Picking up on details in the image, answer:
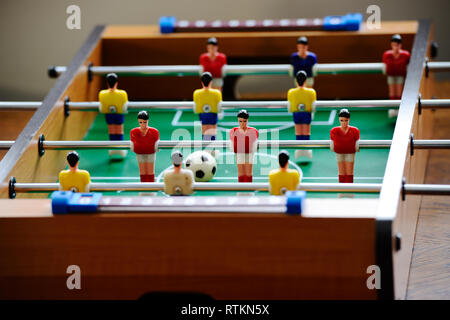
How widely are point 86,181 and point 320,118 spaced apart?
2462 millimetres

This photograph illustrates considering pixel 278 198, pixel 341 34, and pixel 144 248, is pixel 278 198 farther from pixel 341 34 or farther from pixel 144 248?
pixel 341 34

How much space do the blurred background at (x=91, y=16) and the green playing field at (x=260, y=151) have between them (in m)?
2.10

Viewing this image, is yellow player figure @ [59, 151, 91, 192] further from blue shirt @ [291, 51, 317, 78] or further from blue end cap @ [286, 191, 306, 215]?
blue shirt @ [291, 51, 317, 78]

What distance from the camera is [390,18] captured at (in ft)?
29.8

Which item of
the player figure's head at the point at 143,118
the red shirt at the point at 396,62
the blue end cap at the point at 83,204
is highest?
the red shirt at the point at 396,62

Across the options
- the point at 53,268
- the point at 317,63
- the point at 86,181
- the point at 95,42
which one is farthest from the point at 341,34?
the point at 53,268

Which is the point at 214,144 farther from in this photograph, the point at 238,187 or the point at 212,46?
the point at 212,46

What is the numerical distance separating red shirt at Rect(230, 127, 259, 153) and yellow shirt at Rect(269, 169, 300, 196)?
65cm

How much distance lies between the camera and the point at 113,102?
20.5ft

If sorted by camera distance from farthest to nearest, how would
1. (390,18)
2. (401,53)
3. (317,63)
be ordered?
(390,18), (317,63), (401,53)

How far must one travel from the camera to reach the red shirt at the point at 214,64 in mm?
6809

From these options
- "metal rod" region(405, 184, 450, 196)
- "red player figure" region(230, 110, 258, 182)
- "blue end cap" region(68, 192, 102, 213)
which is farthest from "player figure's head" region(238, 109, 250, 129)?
"blue end cap" region(68, 192, 102, 213)

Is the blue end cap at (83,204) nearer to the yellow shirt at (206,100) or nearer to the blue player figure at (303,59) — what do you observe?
the yellow shirt at (206,100)

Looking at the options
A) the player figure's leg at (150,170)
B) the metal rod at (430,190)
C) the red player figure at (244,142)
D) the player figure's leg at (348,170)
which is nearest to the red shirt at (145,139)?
the player figure's leg at (150,170)
